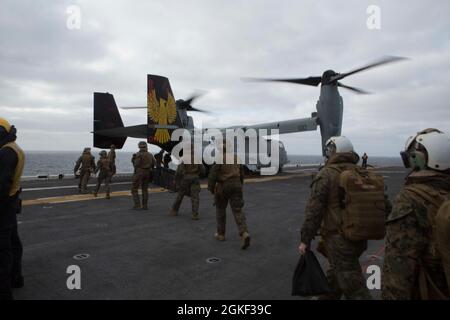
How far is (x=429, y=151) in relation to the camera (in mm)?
2010

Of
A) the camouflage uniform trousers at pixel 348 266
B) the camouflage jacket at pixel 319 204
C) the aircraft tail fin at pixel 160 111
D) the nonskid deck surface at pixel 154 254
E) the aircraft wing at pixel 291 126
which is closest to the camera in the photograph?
the camouflage uniform trousers at pixel 348 266

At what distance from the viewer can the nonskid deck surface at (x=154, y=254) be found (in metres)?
3.77

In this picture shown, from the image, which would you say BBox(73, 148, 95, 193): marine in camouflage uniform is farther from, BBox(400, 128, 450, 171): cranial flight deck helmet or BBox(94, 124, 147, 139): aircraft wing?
BBox(400, 128, 450, 171): cranial flight deck helmet

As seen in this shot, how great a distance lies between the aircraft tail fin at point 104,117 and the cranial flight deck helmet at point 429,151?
18.8 meters

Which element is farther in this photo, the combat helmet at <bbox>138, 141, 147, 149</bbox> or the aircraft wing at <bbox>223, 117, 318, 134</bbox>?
the aircraft wing at <bbox>223, 117, 318, 134</bbox>

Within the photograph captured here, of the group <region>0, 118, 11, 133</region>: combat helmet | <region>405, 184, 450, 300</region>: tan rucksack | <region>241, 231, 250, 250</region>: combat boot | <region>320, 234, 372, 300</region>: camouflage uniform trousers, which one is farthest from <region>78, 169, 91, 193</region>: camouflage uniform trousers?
<region>405, 184, 450, 300</region>: tan rucksack

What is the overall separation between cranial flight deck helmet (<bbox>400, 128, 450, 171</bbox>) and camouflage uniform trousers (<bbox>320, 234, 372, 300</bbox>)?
3.45 ft

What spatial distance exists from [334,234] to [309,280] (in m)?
0.52

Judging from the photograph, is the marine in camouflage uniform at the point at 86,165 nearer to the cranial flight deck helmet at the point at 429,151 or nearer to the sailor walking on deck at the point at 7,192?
the sailor walking on deck at the point at 7,192

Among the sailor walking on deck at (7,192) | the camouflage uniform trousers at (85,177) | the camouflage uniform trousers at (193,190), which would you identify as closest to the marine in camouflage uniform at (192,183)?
the camouflage uniform trousers at (193,190)

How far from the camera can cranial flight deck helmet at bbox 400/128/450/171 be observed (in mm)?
1960

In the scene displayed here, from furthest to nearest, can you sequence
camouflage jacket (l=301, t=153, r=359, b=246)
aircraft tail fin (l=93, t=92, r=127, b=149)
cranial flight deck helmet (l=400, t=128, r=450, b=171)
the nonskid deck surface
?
1. aircraft tail fin (l=93, t=92, r=127, b=149)
2. the nonskid deck surface
3. camouflage jacket (l=301, t=153, r=359, b=246)
4. cranial flight deck helmet (l=400, t=128, r=450, b=171)

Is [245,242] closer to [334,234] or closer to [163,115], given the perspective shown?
[334,234]
